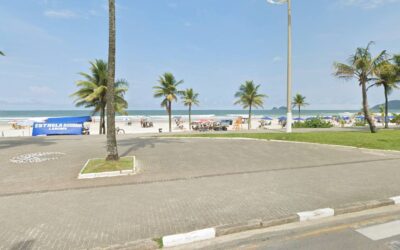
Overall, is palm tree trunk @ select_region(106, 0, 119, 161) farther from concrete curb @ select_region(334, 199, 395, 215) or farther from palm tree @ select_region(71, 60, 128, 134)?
palm tree @ select_region(71, 60, 128, 134)

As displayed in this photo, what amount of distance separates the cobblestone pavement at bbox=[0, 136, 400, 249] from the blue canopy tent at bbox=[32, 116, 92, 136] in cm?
1359

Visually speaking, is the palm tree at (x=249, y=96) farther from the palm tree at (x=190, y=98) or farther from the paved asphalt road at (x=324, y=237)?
the paved asphalt road at (x=324, y=237)

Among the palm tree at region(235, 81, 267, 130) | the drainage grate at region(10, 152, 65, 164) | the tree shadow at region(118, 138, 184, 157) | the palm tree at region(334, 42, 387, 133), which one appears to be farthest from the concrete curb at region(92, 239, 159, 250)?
the palm tree at region(235, 81, 267, 130)

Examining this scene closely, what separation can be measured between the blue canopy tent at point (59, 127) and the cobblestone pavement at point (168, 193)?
13.6 metres

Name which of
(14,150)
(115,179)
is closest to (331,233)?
(115,179)

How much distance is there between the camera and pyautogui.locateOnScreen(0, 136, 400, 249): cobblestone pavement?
397 centimetres

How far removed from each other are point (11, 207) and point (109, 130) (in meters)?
3.70

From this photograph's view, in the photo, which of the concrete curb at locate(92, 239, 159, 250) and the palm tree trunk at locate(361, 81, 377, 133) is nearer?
the concrete curb at locate(92, 239, 159, 250)

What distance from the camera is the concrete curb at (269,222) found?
3697 mm

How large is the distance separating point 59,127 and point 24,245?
849 inches

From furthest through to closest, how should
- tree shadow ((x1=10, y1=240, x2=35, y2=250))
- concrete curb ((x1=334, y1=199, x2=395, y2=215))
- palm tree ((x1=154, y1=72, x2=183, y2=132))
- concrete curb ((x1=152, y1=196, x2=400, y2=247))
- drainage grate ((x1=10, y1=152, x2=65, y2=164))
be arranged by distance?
palm tree ((x1=154, y1=72, x2=183, y2=132)) < drainage grate ((x1=10, y1=152, x2=65, y2=164)) < concrete curb ((x1=334, y1=199, x2=395, y2=215)) < concrete curb ((x1=152, y1=196, x2=400, y2=247)) < tree shadow ((x1=10, y1=240, x2=35, y2=250))

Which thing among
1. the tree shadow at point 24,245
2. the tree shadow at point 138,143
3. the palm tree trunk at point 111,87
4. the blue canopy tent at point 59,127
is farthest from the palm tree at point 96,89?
the tree shadow at point 24,245

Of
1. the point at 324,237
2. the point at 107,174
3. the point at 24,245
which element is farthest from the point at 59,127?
the point at 324,237

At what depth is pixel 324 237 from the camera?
12.5ft
